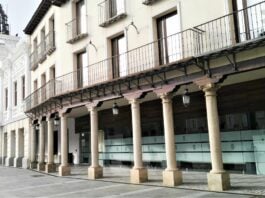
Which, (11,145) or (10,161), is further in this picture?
(11,145)

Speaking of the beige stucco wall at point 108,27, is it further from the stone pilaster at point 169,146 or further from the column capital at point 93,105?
the stone pilaster at point 169,146

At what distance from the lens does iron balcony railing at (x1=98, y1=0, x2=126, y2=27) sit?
1513cm

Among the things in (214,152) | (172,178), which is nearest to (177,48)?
(214,152)

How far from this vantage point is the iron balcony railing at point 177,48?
34.9 feet

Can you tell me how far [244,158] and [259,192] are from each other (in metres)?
3.92

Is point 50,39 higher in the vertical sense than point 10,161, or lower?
higher

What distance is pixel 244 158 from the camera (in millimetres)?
13312

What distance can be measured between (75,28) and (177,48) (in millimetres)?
7350

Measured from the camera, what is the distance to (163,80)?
484 inches

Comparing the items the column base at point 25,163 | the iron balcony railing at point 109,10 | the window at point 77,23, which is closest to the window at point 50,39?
the window at point 77,23

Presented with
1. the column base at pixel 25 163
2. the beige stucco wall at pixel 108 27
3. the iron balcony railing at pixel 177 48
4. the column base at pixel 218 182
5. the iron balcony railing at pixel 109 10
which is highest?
the iron balcony railing at pixel 109 10

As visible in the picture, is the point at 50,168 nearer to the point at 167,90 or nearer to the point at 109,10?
the point at 109,10

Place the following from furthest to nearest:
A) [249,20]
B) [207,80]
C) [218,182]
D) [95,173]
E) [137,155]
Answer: [95,173]
[137,155]
[207,80]
[249,20]
[218,182]

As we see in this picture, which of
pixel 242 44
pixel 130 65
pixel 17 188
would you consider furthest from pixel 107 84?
pixel 242 44
